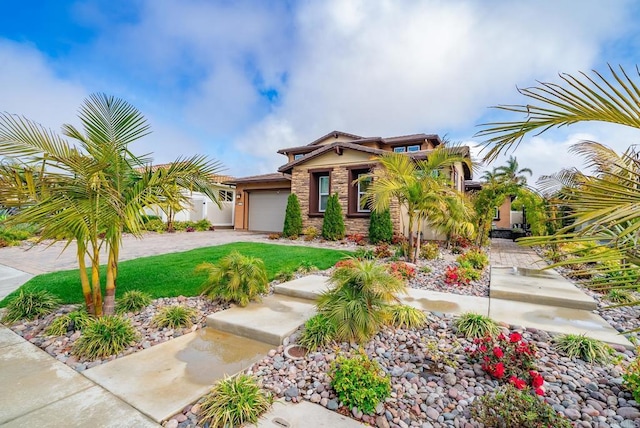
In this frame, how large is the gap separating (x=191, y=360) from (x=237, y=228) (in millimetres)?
16111

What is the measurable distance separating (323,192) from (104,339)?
1109cm

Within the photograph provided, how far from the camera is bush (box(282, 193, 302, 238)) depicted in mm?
13500

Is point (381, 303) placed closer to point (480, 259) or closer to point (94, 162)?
point (94, 162)

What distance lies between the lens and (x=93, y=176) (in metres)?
3.47

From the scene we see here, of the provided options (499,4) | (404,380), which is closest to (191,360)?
(404,380)

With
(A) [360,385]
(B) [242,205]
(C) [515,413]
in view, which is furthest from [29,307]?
(B) [242,205]

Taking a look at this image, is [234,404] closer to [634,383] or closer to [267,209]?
[634,383]

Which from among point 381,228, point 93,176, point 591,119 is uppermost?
point 591,119

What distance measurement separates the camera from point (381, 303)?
3.65 m

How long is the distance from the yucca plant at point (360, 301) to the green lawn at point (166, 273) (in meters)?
2.74

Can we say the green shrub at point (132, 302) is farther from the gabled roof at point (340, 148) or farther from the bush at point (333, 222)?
the gabled roof at point (340, 148)

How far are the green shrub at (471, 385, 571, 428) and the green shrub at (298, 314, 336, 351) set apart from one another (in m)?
1.56

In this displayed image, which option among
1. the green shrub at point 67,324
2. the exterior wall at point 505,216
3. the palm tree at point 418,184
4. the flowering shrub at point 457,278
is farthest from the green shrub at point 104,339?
the exterior wall at point 505,216

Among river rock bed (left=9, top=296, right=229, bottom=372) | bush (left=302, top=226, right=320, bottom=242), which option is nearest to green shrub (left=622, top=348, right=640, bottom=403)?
river rock bed (left=9, top=296, right=229, bottom=372)
